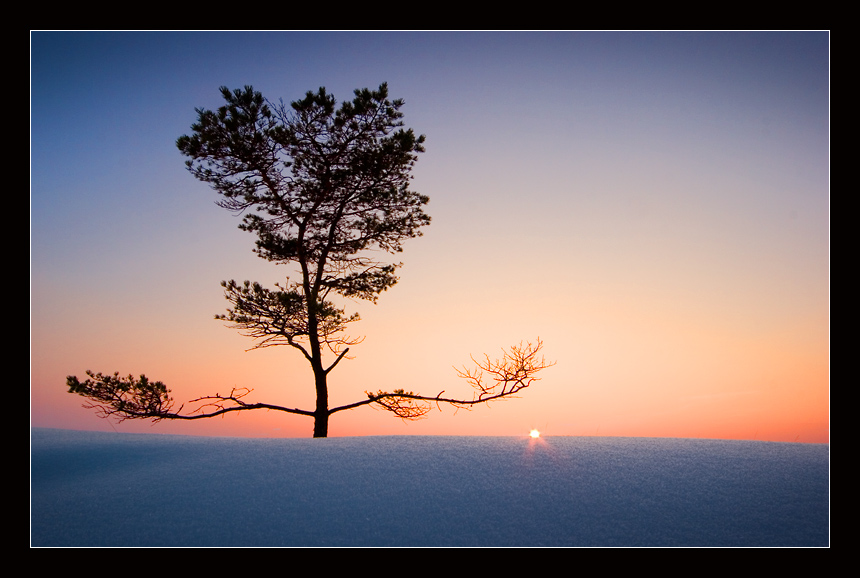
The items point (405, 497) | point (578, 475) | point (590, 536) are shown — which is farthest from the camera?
point (578, 475)

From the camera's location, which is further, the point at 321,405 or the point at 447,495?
the point at 321,405

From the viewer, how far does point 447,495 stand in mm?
8219

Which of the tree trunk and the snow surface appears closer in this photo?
the snow surface

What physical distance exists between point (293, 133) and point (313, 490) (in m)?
8.55

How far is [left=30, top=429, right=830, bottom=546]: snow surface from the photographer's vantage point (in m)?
7.20

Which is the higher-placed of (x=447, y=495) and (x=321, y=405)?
(x=321, y=405)

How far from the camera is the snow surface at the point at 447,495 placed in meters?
7.20

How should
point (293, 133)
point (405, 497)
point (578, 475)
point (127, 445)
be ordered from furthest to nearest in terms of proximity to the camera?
1. point (293, 133)
2. point (127, 445)
3. point (578, 475)
4. point (405, 497)

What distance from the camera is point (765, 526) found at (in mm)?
7293

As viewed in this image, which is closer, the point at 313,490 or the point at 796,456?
the point at 313,490

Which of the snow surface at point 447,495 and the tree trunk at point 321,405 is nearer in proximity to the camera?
the snow surface at point 447,495
